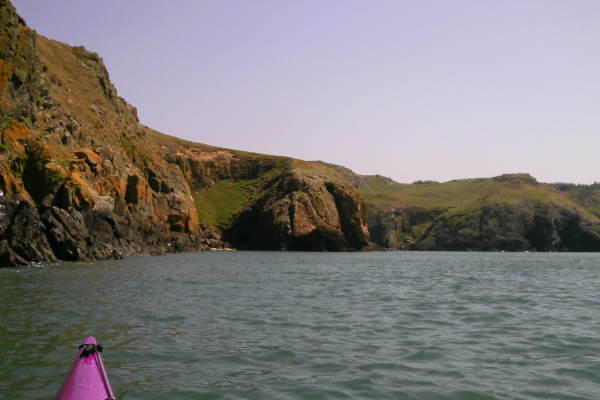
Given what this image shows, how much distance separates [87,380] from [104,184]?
72.4 metres

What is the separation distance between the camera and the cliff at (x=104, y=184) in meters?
54.6

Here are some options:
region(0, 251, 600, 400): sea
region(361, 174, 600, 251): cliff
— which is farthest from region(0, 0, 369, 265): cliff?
region(361, 174, 600, 251): cliff

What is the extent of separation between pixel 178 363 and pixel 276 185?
126m

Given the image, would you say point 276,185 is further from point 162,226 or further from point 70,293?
point 70,293

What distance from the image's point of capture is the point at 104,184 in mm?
76188

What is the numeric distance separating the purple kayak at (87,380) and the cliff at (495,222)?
159623mm

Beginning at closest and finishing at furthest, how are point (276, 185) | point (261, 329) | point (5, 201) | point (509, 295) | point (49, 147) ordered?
point (261, 329) → point (509, 295) → point (5, 201) → point (49, 147) → point (276, 185)

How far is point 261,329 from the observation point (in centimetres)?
1703

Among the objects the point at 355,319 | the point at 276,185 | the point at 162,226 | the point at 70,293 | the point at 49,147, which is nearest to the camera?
the point at 355,319

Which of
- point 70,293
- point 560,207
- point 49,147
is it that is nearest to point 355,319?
point 70,293

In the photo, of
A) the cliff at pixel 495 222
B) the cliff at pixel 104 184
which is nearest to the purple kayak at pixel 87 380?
the cliff at pixel 104 184

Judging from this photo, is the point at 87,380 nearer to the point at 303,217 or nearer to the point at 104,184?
the point at 104,184

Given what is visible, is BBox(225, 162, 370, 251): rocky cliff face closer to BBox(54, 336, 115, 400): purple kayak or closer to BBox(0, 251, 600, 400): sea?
BBox(0, 251, 600, 400): sea

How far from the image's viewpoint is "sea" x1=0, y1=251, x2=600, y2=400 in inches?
423
